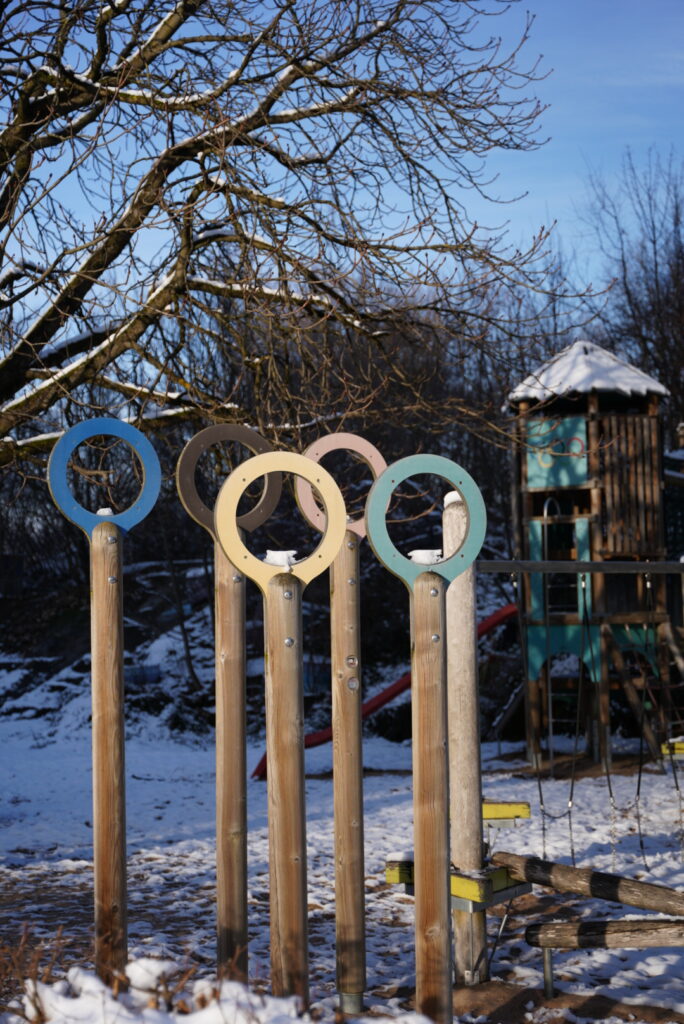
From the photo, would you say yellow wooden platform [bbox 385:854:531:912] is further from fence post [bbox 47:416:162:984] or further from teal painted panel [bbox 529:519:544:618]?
teal painted panel [bbox 529:519:544:618]

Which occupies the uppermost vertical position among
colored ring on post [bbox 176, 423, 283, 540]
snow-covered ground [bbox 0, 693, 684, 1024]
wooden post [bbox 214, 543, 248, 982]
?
colored ring on post [bbox 176, 423, 283, 540]

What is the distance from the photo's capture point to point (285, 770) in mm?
3396

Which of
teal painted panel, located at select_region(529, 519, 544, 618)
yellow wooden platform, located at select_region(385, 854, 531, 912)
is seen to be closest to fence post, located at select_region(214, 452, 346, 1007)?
yellow wooden platform, located at select_region(385, 854, 531, 912)

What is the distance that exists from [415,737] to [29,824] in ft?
22.1

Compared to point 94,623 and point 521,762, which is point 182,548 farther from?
point 94,623

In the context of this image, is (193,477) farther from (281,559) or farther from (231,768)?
(231,768)

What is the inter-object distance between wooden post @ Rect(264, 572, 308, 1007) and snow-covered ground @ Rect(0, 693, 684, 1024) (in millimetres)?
429

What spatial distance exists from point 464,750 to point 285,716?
53.0 inches

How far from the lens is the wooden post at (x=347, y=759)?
12.5 feet

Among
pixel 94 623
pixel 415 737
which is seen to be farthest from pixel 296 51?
pixel 415 737

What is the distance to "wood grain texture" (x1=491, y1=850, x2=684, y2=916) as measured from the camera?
4.19m

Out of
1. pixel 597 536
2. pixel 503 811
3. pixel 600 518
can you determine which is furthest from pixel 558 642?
pixel 503 811

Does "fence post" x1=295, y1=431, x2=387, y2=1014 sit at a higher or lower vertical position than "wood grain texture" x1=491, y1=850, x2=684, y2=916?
higher

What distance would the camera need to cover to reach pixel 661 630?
11.7 metres
